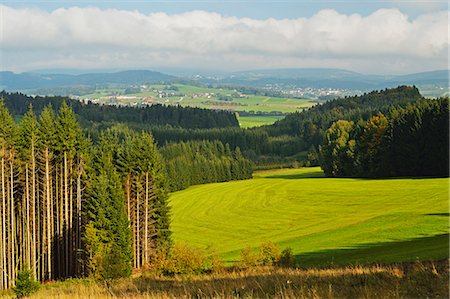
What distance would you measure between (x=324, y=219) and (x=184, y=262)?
104 ft

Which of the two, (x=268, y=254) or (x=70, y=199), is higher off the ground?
(x=70, y=199)

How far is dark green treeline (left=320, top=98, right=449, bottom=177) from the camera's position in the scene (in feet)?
263

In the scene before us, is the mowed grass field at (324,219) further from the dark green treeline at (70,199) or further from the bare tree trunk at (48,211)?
the bare tree trunk at (48,211)

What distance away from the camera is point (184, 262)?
97.4ft

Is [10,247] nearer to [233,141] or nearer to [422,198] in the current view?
[422,198]

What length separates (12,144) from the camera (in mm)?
41312

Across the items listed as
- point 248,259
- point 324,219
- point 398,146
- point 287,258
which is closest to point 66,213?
point 248,259

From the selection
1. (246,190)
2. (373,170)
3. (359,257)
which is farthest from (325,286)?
(373,170)

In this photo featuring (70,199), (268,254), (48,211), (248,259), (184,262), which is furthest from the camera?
(70,199)

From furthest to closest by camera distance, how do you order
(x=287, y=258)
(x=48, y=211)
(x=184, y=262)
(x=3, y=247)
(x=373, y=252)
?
1. (x=48, y=211)
2. (x=3, y=247)
3. (x=373, y=252)
4. (x=184, y=262)
5. (x=287, y=258)

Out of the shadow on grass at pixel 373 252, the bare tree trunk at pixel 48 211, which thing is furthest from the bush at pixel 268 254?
the bare tree trunk at pixel 48 211

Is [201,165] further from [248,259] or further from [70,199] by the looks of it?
[248,259]

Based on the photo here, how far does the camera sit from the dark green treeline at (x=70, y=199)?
41.2 meters

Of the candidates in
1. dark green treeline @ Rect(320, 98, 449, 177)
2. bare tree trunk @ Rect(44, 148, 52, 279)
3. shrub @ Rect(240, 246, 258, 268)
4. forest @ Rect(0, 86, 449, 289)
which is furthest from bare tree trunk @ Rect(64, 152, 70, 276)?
dark green treeline @ Rect(320, 98, 449, 177)
